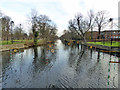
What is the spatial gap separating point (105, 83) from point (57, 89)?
161 inches

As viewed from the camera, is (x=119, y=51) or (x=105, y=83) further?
(x=119, y=51)

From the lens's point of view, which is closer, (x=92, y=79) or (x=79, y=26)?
(x=92, y=79)

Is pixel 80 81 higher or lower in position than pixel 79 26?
lower

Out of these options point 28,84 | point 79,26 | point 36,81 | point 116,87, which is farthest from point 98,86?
point 79,26

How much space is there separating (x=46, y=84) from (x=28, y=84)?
1522 mm

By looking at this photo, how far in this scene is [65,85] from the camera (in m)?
6.63

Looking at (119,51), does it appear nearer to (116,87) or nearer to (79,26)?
(116,87)

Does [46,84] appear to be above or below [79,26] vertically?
below

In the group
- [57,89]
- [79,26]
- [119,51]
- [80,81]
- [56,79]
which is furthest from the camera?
[79,26]

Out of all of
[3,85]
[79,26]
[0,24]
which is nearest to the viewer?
[3,85]

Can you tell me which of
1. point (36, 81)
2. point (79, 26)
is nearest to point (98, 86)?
point (36, 81)

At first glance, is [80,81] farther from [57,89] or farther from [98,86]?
[57,89]

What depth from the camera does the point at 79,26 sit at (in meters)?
43.3

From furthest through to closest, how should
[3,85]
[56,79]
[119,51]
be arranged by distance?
1. [119,51]
2. [56,79]
3. [3,85]
